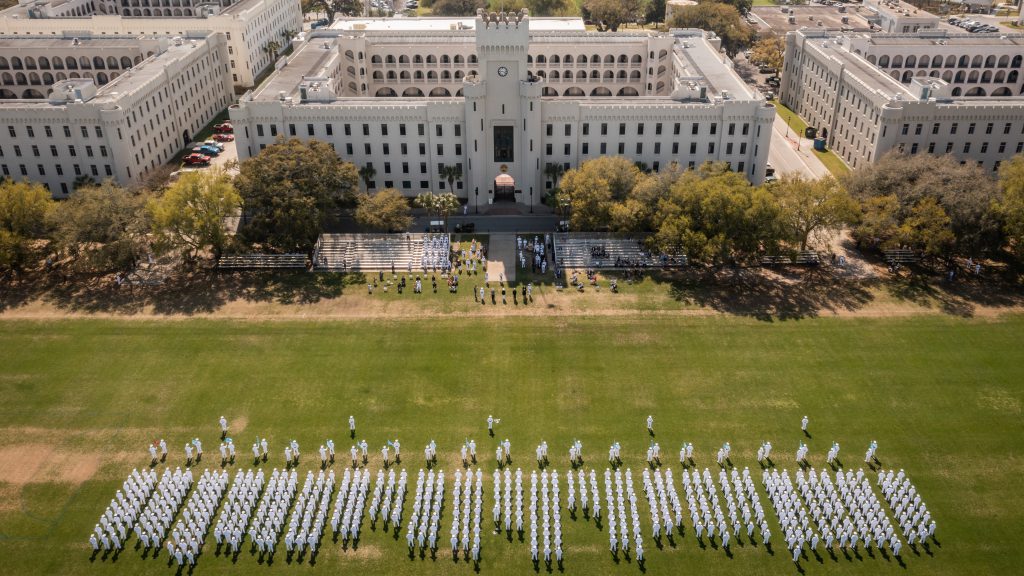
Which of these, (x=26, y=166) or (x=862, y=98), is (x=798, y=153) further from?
(x=26, y=166)

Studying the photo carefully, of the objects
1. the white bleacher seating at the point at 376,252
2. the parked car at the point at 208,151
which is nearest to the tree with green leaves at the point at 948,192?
the white bleacher seating at the point at 376,252

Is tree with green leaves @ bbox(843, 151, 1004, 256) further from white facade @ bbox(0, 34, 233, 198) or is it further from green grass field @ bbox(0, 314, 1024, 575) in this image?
white facade @ bbox(0, 34, 233, 198)

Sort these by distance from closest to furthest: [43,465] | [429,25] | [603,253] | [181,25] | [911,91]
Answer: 1. [43,465]
2. [603,253]
3. [911,91]
4. [429,25]
5. [181,25]

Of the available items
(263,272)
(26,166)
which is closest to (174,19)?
(26,166)

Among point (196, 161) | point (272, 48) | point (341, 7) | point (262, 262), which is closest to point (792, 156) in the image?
point (262, 262)

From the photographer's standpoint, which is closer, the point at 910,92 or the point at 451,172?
the point at 451,172

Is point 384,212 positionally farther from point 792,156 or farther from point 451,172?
point 792,156
